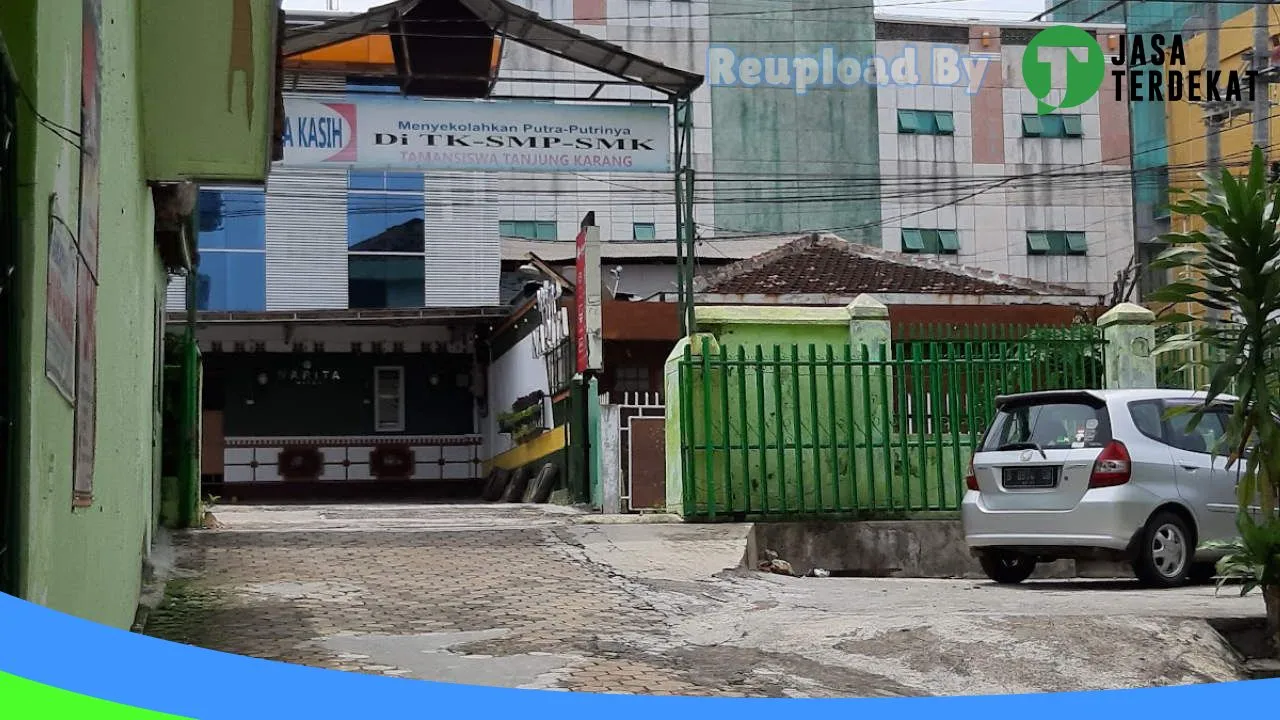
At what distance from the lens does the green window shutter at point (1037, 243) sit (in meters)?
45.2

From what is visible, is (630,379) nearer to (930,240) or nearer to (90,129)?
(90,129)

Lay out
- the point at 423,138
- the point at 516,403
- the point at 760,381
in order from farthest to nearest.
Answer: the point at 516,403 → the point at 423,138 → the point at 760,381

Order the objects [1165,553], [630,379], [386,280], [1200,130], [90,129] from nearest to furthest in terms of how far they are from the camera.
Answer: [90,129] < [1165,553] < [630,379] < [386,280] < [1200,130]

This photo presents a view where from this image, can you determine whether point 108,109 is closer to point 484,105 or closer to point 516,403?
point 484,105

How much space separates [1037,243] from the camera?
149 feet

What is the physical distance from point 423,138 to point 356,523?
266 inches

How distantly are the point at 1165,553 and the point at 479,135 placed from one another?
11.7 meters

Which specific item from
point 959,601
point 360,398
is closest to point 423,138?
point 360,398

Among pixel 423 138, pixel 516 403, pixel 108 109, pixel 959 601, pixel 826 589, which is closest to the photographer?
pixel 108 109

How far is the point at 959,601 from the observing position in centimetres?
981

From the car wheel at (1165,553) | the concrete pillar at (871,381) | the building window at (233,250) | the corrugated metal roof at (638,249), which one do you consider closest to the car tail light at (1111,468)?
the car wheel at (1165,553)

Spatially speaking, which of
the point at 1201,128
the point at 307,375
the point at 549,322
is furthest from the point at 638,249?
the point at 1201,128

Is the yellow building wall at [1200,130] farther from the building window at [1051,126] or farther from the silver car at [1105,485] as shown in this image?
the silver car at [1105,485]

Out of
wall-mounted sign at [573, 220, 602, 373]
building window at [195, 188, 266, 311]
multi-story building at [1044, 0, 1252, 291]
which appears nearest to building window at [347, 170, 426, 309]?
building window at [195, 188, 266, 311]
